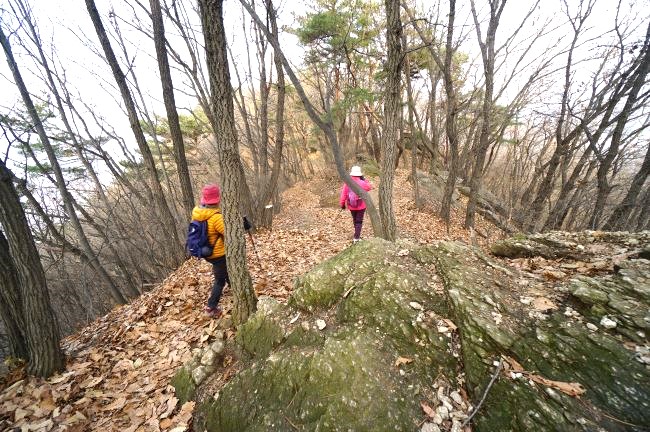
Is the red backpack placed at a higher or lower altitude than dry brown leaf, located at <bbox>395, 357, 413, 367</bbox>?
higher

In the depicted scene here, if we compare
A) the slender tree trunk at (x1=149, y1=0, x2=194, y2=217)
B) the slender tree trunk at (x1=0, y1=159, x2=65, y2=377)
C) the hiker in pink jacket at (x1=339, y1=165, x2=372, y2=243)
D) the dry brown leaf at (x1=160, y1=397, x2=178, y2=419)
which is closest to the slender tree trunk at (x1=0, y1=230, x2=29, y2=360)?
the slender tree trunk at (x1=0, y1=159, x2=65, y2=377)

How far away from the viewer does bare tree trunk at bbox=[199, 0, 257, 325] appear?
2.79 metres

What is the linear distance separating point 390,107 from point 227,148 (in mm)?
3145

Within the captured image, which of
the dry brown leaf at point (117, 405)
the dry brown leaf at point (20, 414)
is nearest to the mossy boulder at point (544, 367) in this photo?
the dry brown leaf at point (117, 405)

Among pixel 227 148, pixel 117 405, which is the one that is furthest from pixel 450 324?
pixel 117 405

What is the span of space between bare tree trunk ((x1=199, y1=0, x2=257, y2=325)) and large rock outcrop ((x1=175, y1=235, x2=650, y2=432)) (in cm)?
45

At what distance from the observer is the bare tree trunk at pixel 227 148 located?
2.79 m

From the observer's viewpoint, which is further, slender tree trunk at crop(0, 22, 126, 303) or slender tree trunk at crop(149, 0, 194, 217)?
slender tree trunk at crop(0, 22, 126, 303)

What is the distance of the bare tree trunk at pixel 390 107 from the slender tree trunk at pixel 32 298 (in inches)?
206

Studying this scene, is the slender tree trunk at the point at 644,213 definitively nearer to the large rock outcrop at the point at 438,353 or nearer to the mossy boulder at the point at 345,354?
the large rock outcrop at the point at 438,353

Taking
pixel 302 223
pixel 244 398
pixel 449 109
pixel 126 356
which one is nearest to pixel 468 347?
pixel 244 398

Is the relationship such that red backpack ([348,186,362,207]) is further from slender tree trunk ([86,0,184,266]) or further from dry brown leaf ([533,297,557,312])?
slender tree trunk ([86,0,184,266])

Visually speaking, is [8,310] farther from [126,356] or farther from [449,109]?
[449,109]

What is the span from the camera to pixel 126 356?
12.3ft
